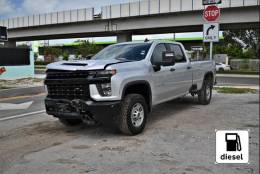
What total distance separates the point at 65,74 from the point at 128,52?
1698 mm

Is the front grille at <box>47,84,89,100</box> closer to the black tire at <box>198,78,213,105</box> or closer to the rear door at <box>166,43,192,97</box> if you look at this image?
the rear door at <box>166,43,192,97</box>

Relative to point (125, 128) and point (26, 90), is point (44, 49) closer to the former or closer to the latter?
point (26, 90)

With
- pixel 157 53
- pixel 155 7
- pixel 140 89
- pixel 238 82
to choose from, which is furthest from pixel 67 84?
pixel 155 7

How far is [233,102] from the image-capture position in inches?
430

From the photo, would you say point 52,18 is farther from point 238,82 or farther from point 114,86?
point 114,86

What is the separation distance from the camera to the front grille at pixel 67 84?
6.11 meters

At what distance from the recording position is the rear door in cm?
797

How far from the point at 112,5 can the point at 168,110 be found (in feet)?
94.6

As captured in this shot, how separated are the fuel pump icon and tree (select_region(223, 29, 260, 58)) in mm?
51376

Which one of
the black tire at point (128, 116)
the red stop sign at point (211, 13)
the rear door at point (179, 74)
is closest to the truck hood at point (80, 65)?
the black tire at point (128, 116)

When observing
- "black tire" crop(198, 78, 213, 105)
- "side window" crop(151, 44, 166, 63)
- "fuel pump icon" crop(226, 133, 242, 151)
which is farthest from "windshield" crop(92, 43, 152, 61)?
"fuel pump icon" crop(226, 133, 242, 151)

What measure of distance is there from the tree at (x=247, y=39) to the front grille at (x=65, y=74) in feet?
161

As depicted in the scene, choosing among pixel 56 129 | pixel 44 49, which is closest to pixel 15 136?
pixel 56 129

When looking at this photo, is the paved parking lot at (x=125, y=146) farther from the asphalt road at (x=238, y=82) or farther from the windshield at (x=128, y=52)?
the asphalt road at (x=238, y=82)
